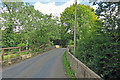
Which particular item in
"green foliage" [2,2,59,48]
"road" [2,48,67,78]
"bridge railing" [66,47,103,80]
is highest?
"green foliage" [2,2,59,48]

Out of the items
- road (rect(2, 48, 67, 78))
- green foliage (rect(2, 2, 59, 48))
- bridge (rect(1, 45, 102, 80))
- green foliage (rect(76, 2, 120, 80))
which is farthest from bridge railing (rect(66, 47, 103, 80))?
green foliage (rect(2, 2, 59, 48))

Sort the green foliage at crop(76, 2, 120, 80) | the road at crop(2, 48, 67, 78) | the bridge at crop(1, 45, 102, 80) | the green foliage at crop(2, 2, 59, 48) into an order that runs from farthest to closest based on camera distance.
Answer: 1. the green foliage at crop(2, 2, 59, 48)
2. the road at crop(2, 48, 67, 78)
3. the green foliage at crop(76, 2, 120, 80)
4. the bridge at crop(1, 45, 102, 80)

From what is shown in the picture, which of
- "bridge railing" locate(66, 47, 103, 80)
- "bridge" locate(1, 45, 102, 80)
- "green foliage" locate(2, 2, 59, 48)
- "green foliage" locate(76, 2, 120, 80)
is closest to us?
"bridge railing" locate(66, 47, 103, 80)

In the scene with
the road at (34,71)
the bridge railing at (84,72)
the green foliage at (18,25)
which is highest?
the green foliage at (18,25)

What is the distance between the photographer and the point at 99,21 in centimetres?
614

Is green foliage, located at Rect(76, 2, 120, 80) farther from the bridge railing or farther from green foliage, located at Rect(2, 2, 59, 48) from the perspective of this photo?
green foliage, located at Rect(2, 2, 59, 48)

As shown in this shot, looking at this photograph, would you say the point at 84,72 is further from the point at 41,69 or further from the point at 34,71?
the point at 41,69

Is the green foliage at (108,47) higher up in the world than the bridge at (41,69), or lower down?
higher up

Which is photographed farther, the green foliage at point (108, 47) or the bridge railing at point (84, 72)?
the green foliage at point (108, 47)

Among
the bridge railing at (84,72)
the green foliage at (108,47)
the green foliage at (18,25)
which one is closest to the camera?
the bridge railing at (84,72)

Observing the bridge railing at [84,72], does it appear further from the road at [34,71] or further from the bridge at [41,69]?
the road at [34,71]

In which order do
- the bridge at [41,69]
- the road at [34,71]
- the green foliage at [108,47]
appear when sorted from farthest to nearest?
1. the road at [34,71]
2. the green foliage at [108,47]
3. the bridge at [41,69]

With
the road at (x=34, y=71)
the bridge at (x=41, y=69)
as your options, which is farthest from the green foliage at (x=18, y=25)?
the road at (x=34, y=71)

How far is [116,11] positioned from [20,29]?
19.2 m
